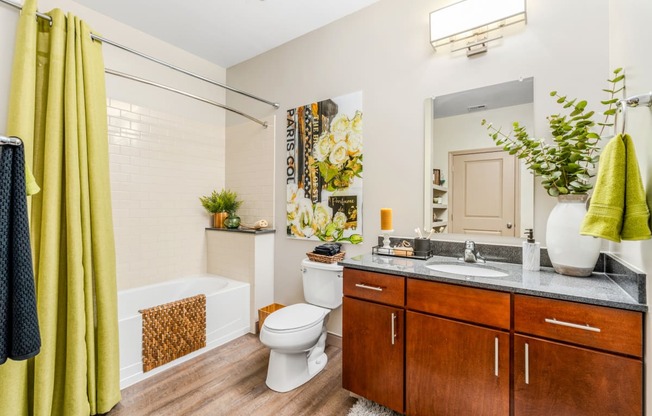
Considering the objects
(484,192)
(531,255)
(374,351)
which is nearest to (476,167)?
(484,192)

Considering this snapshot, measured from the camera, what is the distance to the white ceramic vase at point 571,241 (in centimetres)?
134

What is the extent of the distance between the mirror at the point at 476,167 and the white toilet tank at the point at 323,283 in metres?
0.77

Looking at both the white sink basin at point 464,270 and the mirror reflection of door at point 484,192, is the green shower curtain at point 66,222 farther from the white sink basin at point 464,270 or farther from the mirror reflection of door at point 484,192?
the mirror reflection of door at point 484,192

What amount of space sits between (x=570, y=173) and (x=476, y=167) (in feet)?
1.58

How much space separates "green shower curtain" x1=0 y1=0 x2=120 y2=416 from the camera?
1403mm

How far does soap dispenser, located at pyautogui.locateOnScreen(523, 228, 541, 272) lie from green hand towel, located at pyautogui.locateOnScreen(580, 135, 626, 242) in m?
0.49

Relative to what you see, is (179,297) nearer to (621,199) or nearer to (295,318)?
(295,318)

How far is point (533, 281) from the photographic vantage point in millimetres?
1297

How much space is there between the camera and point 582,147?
1373 mm

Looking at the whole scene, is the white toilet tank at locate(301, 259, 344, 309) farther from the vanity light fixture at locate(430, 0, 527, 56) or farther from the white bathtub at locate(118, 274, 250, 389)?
the vanity light fixture at locate(430, 0, 527, 56)

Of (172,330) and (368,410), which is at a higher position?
(172,330)

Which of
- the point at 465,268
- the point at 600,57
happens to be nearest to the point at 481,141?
the point at 600,57

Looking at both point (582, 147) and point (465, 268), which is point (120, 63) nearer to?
point (465, 268)

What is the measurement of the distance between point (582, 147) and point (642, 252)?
54cm
